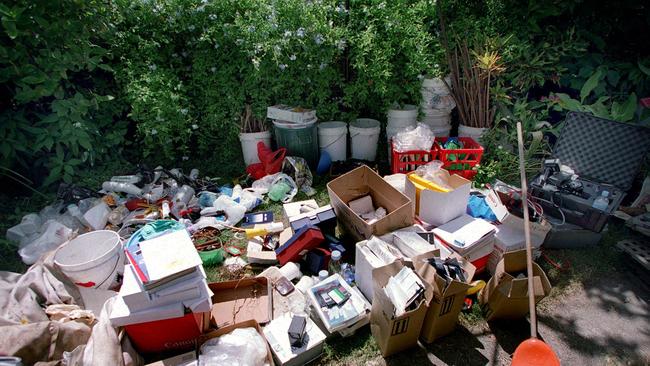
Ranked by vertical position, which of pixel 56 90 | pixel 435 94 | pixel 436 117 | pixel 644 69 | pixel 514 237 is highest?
pixel 56 90

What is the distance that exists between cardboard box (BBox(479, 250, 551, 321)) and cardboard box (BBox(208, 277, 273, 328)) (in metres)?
1.66

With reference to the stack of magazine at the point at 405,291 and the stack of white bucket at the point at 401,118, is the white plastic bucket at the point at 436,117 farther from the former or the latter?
the stack of magazine at the point at 405,291

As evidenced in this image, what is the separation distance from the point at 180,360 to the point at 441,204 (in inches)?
91.3

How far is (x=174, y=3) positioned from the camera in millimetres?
3977

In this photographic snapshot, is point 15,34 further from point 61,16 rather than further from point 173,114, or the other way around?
point 173,114

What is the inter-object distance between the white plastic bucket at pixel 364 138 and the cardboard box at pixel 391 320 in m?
2.52

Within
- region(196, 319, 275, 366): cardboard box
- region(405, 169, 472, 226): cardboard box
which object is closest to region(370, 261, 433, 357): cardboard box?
region(196, 319, 275, 366): cardboard box

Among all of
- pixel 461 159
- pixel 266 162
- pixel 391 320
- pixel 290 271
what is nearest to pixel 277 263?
pixel 290 271

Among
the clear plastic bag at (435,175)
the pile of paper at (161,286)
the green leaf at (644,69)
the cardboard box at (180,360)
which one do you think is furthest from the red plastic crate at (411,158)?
the cardboard box at (180,360)

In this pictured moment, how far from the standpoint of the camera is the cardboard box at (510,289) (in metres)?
2.36

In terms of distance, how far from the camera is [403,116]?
4535 mm

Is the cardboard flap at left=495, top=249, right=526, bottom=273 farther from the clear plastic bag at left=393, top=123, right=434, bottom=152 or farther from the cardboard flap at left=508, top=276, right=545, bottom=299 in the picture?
the clear plastic bag at left=393, top=123, right=434, bottom=152

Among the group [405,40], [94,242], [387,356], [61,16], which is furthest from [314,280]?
[61,16]

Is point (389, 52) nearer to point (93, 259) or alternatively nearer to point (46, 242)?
point (93, 259)
